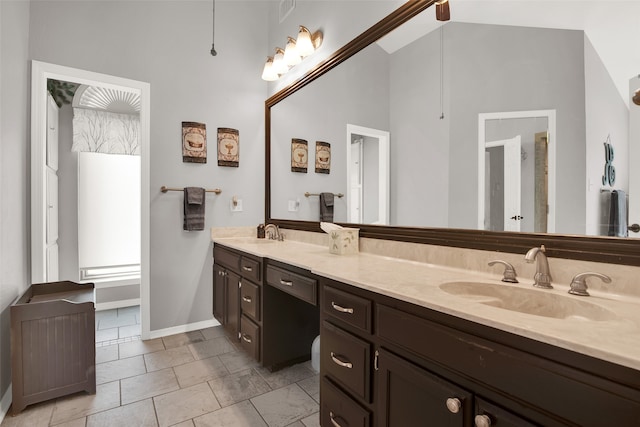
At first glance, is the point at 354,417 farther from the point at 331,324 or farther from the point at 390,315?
the point at 390,315

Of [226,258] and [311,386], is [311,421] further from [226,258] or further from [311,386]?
[226,258]

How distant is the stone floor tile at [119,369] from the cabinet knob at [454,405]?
83.6 inches

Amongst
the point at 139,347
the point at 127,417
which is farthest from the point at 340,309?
the point at 139,347

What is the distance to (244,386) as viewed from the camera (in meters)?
1.96

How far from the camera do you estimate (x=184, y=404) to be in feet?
5.85

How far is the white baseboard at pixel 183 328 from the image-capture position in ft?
8.91

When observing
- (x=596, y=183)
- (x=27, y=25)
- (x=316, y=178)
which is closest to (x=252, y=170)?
(x=316, y=178)

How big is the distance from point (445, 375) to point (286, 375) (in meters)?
1.47

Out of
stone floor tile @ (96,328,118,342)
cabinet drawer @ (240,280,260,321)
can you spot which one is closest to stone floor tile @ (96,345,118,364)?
stone floor tile @ (96,328,118,342)

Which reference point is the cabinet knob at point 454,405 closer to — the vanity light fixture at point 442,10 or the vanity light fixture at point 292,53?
the vanity light fixture at point 442,10

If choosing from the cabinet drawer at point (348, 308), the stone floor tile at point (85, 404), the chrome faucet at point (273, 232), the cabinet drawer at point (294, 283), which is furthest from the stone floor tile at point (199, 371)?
the cabinet drawer at point (348, 308)

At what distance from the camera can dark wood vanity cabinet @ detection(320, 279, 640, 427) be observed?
2.05 ft

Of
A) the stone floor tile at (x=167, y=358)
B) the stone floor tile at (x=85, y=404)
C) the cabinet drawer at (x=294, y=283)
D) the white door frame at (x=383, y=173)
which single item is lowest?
the stone floor tile at (x=85, y=404)

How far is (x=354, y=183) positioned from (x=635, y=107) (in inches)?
54.4
